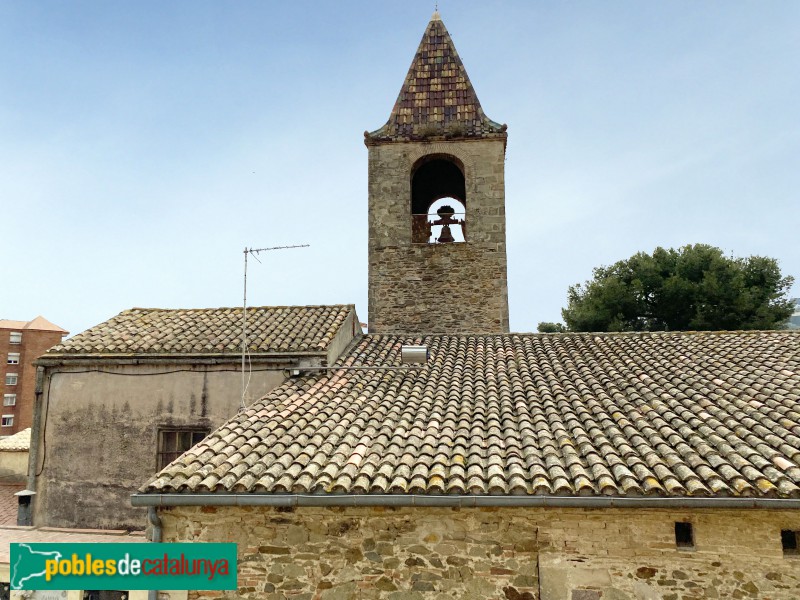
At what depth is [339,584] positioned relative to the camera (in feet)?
19.0

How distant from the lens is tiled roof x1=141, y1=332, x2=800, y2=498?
5582 mm

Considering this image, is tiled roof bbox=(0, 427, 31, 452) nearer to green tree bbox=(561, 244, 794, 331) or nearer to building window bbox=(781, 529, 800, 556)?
building window bbox=(781, 529, 800, 556)

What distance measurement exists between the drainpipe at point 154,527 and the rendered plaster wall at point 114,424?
343 centimetres

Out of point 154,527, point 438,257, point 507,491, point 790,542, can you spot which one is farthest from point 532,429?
point 438,257

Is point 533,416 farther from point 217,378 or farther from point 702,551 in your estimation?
point 217,378

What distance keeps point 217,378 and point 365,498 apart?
4970 mm

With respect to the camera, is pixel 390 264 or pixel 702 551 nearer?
pixel 702 551

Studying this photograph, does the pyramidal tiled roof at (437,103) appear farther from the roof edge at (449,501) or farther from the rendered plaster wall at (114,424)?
the roof edge at (449,501)

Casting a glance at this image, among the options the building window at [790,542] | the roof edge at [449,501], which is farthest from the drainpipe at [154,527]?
the building window at [790,542]

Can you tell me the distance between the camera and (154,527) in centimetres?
595

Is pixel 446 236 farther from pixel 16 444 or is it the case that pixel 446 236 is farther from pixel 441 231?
pixel 16 444

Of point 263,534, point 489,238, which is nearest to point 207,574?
point 263,534

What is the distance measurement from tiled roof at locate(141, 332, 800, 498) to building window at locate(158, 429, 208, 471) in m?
1.90

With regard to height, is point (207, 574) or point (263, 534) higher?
point (263, 534)
